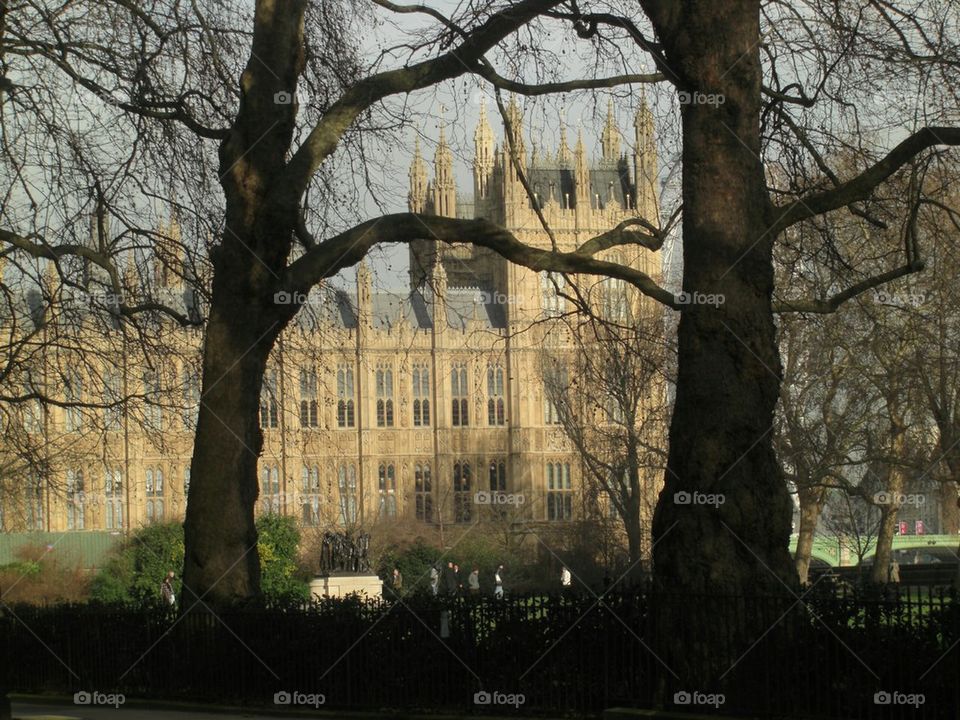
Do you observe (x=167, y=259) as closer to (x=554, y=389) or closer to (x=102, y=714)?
(x=102, y=714)

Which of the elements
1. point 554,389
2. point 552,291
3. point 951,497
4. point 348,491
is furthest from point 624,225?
point 348,491

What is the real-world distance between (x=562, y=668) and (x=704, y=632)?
1.20m

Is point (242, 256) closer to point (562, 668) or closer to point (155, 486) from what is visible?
point (562, 668)

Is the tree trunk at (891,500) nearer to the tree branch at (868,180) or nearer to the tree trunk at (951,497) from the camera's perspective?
the tree trunk at (951,497)

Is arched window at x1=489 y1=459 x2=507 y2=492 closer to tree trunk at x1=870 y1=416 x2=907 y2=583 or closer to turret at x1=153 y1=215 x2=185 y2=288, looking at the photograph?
tree trunk at x1=870 y1=416 x2=907 y2=583

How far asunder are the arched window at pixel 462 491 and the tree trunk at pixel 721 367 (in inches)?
2147

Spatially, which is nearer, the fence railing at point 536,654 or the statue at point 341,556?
the fence railing at point 536,654

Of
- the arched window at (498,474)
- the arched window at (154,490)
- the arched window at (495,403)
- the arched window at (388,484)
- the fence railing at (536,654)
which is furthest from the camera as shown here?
the arched window at (495,403)

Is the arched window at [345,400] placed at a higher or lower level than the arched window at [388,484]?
higher

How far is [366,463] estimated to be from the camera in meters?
67.1

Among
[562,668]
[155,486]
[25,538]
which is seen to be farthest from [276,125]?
[155,486]

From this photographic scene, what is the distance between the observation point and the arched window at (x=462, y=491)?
63969 mm

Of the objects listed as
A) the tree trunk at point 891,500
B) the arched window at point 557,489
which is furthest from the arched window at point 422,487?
the tree trunk at point 891,500

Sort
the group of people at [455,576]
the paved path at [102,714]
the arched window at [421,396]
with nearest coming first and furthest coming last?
the paved path at [102,714], the group of people at [455,576], the arched window at [421,396]
